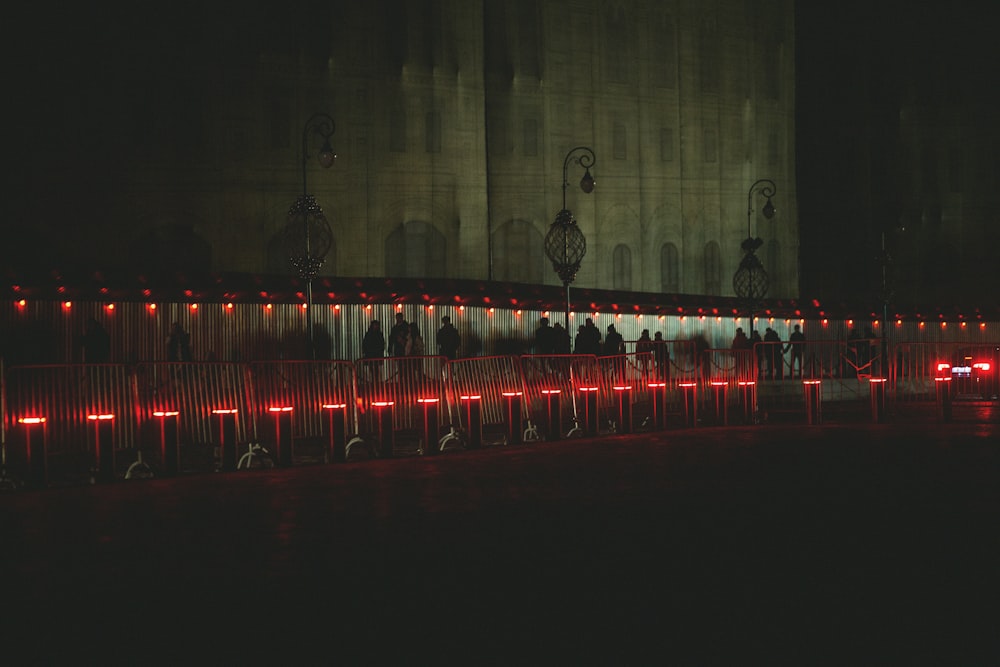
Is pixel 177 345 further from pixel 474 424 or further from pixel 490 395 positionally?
pixel 474 424

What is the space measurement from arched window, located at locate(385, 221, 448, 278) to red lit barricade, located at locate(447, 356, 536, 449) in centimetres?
1976

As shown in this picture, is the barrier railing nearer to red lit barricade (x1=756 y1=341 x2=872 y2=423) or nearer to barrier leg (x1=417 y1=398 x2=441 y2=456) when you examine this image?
barrier leg (x1=417 y1=398 x2=441 y2=456)

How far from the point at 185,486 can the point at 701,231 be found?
36.7 m

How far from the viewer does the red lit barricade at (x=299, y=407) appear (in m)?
16.5

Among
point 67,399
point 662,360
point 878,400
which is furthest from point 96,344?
point 878,400

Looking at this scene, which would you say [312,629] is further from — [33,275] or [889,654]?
[33,275]

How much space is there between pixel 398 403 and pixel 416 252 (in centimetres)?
2211

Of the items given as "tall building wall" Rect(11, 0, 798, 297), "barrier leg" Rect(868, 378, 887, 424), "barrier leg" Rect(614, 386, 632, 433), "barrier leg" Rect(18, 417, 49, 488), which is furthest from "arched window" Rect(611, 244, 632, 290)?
"barrier leg" Rect(18, 417, 49, 488)

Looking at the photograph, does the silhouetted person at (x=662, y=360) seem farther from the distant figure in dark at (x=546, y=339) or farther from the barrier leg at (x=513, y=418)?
the barrier leg at (x=513, y=418)

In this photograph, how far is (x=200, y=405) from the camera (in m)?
16.9

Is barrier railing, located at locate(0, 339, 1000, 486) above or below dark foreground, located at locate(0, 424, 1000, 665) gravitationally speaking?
above

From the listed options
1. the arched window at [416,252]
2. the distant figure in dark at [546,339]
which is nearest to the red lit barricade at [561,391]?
the distant figure in dark at [546,339]

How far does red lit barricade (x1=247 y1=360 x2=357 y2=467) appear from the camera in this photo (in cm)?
1653

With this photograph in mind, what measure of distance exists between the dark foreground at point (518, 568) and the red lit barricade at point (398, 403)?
9.86 feet
